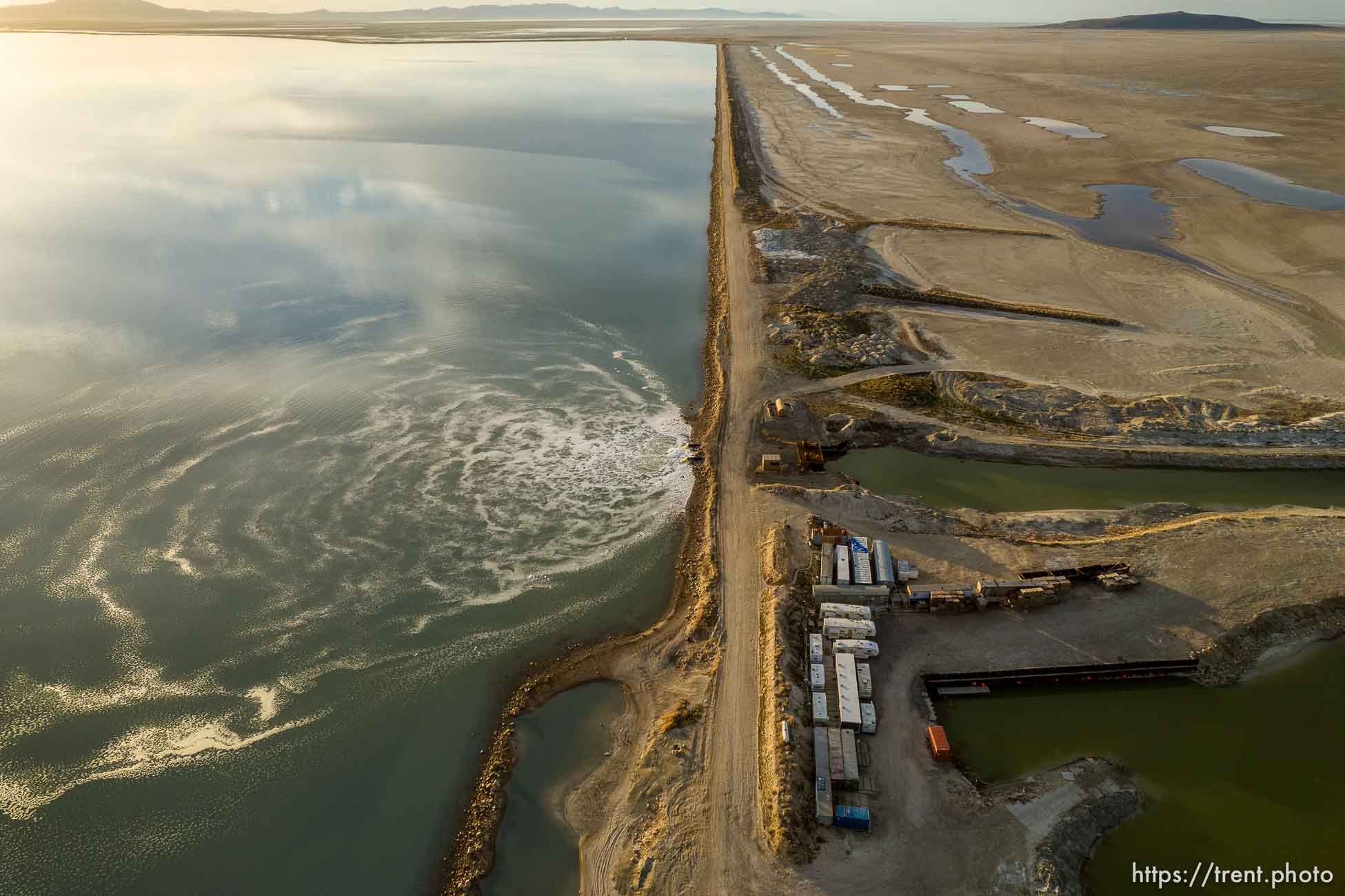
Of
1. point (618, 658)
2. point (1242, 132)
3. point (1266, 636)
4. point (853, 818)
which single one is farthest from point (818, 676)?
point (1242, 132)

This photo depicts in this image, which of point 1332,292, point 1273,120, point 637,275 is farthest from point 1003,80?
point 637,275

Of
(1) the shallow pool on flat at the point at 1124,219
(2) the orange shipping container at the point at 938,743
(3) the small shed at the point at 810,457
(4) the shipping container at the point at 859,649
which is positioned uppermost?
(1) the shallow pool on flat at the point at 1124,219

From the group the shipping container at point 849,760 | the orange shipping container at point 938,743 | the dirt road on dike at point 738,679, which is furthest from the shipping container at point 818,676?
the orange shipping container at point 938,743

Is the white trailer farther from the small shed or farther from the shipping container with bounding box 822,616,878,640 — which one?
the small shed

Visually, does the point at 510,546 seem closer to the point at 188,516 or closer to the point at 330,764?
the point at 330,764

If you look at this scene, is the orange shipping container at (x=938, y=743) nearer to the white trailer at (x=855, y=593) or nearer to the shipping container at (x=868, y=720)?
the shipping container at (x=868, y=720)

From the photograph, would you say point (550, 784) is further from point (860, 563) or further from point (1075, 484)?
point (1075, 484)
